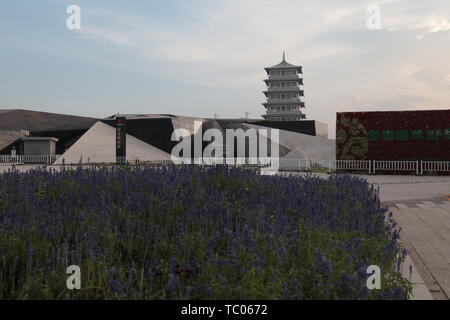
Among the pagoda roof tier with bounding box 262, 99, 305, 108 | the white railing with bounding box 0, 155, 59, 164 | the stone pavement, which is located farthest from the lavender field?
the pagoda roof tier with bounding box 262, 99, 305, 108

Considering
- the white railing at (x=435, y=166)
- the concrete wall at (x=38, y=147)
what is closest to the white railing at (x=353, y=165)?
the white railing at (x=435, y=166)

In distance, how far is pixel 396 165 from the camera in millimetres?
24000

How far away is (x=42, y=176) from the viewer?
6297mm

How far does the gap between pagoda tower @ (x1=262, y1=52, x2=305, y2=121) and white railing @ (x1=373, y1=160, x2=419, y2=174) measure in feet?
168

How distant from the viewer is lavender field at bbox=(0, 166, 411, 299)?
9.39ft

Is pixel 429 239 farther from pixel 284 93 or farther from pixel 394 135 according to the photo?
pixel 284 93

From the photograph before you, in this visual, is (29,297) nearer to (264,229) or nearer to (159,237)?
(159,237)

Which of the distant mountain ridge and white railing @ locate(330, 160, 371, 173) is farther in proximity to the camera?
the distant mountain ridge

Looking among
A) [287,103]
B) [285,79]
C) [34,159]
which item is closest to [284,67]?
[285,79]

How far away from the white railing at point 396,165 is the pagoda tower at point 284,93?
51124 mm

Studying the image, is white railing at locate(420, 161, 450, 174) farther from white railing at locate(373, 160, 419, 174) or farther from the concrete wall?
the concrete wall

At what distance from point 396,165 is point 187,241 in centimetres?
2242
